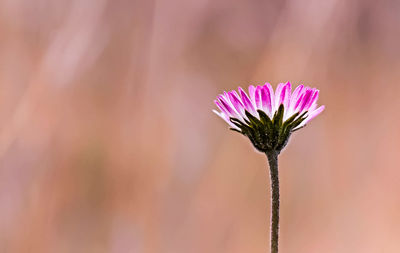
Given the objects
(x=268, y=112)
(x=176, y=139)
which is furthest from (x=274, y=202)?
(x=176, y=139)

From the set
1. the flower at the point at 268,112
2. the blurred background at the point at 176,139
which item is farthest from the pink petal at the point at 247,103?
the blurred background at the point at 176,139

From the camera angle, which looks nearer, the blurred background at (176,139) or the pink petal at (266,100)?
the pink petal at (266,100)

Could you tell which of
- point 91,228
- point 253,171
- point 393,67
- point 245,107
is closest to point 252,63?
point 393,67

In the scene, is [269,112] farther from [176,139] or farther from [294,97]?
[176,139]

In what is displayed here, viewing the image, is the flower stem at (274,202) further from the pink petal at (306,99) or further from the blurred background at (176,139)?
the blurred background at (176,139)

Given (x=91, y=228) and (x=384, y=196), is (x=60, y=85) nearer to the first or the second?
(x=91, y=228)

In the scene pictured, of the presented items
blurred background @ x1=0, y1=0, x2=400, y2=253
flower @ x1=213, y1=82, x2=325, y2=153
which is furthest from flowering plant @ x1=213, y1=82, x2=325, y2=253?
blurred background @ x1=0, y1=0, x2=400, y2=253

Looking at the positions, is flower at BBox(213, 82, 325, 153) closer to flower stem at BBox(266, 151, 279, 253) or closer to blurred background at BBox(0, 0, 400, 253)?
flower stem at BBox(266, 151, 279, 253)
